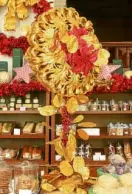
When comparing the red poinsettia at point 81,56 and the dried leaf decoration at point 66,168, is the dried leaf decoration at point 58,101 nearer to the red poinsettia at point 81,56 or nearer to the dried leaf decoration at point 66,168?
the red poinsettia at point 81,56

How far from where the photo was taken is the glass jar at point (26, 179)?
190 centimetres

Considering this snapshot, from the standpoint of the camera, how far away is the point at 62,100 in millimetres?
1503

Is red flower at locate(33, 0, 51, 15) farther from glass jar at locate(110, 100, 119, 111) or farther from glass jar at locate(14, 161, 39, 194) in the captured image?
glass jar at locate(14, 161, 39, 194)

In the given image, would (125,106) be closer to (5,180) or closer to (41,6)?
(41,6)

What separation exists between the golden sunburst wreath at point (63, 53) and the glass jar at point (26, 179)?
2.25ft

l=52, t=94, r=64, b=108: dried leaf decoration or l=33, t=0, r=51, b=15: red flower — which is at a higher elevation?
l=33, t=0, r=51, b=15: red flower

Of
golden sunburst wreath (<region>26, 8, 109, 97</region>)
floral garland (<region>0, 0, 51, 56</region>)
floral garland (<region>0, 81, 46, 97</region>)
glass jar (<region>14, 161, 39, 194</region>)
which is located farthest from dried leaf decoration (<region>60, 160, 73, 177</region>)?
floral garland (<region>0, 0, 51, 56</region>)

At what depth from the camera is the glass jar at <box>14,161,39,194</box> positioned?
190cm

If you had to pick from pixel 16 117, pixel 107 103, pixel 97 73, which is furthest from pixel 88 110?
pixel 97 73

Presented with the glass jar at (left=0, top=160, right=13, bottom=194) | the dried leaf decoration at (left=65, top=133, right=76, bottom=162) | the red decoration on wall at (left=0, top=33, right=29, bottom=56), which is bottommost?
the glass jar at (left=0, top=160, right=13, bottom=194)

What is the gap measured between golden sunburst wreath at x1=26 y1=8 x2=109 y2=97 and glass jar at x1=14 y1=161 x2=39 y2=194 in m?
0.69

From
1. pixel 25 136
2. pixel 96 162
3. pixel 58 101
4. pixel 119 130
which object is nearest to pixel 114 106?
pixel 119 130

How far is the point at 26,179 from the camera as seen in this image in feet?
6.33

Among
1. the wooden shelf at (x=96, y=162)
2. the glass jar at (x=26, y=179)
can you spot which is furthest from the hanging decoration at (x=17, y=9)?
the glass jar at (x=26, y=179)
